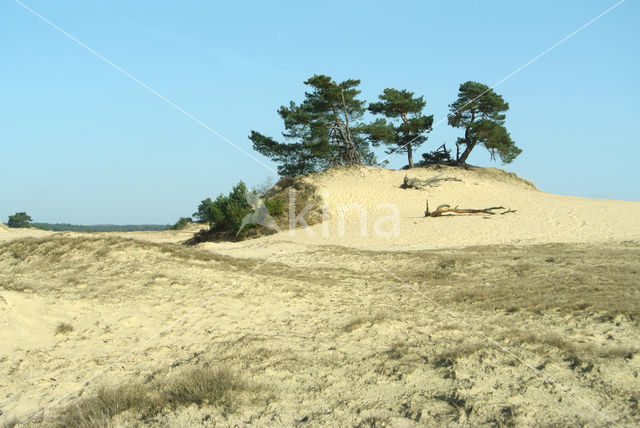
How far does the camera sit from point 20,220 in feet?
115

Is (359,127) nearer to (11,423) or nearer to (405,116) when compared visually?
(405,116)

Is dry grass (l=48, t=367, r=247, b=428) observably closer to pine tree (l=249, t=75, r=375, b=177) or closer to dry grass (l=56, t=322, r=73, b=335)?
dry grass (l=56, t=322, r=73, b=335)

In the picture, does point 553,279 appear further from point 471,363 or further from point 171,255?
point 171,255

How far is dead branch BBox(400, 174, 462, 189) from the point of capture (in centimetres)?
2740

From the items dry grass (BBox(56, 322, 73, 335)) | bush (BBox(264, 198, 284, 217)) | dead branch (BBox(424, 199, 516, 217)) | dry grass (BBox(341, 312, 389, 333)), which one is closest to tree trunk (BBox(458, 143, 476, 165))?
dead branch (BBox(424, 199, 516, 217))

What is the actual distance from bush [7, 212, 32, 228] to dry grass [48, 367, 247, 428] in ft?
116

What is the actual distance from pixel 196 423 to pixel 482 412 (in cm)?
250

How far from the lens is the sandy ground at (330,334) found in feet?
13.8

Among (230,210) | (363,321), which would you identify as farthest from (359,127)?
(363,321)

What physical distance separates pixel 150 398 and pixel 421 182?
25.2m

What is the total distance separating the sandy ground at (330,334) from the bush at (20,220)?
26.4 meters

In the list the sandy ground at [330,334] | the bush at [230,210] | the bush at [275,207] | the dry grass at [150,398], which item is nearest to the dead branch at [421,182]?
the bush at [275,207]

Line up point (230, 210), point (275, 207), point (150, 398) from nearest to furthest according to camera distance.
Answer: point (150, 398), point (230, 210), point (275, 207)

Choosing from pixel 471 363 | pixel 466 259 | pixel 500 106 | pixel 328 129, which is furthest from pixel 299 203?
pixel 471 363
